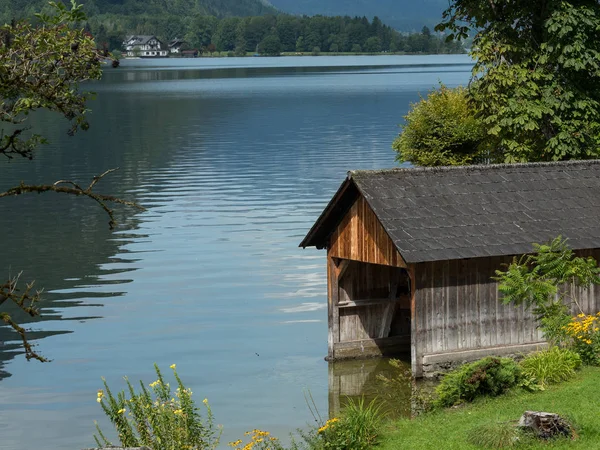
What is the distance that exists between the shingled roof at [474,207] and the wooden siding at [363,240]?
275 millimetres

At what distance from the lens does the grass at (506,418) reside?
667 inches

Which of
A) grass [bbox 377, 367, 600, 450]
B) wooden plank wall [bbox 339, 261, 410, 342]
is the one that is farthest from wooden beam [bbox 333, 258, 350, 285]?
grass [bbox 377, 367, 600, 450]

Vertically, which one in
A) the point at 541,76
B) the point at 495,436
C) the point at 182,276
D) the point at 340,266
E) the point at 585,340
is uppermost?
the point at 541,76

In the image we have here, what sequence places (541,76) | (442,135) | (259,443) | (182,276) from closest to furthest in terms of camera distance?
(259,443), (541,76), (182,276), (442,135)

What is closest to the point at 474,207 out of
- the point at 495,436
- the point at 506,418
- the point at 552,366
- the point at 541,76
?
the point at 552,366

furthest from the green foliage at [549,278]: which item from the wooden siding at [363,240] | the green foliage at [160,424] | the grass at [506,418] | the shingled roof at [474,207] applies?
the green foliage at [160,424]

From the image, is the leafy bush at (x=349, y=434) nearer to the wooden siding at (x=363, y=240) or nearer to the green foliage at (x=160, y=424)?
the green foliage at (x=160, y=424)

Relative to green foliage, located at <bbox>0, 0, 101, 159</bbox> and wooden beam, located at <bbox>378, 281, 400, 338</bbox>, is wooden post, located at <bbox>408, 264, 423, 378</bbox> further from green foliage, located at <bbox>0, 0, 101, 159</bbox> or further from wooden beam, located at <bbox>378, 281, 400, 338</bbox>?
green foliage, located at <bbox>0, 0, 101, 159</bbox>

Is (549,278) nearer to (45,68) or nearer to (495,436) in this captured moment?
(495,436)

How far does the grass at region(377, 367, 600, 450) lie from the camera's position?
55.6 feet

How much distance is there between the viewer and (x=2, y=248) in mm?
47094

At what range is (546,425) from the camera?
54.6ft

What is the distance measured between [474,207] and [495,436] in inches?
375

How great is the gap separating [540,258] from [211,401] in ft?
26.6
